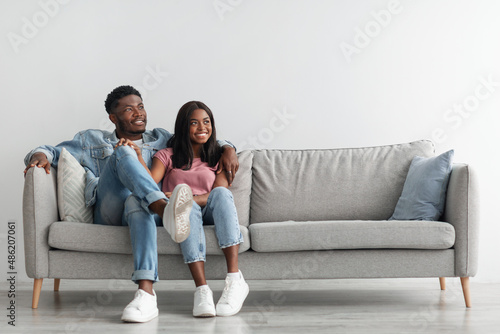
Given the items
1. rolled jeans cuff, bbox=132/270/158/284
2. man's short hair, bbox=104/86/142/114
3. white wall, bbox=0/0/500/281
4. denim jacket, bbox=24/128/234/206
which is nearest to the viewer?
rolled jeans cuff, bbox=132/270/158/284

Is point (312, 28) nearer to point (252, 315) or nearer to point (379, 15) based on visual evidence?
point (379, 15)

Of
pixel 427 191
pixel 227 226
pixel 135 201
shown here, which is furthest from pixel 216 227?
pixel 427 191

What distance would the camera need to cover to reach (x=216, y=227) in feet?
7.69

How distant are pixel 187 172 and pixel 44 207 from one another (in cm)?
68

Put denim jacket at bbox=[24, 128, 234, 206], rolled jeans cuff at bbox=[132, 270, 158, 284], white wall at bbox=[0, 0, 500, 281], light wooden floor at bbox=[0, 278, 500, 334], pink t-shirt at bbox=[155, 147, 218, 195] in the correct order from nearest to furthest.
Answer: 1. light wooden floor at bbox=[0, 278, 500, 334]
2. rolled jeans cuff at bbox=[132, 270, 158, 284]
3. pink t-shirt at bbox=[155, 147, 218, 195]
4. denim jacket at bbox=[24, 128, 234, 206]
5. white wall at bbox=[0, 0, 500, 281]

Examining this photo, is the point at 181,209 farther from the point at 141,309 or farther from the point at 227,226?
the point at 141,309

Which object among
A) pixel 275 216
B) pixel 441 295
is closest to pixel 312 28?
pixel 275 216

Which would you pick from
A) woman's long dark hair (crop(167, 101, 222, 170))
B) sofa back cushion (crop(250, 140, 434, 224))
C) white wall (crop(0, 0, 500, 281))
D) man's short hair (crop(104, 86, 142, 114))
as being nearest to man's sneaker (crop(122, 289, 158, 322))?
woman's long dark hair (crop(167, 101, 222, 170))

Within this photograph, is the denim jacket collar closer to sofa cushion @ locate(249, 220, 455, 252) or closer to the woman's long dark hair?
the woman's long dark hair

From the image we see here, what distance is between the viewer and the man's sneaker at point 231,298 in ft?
7.22

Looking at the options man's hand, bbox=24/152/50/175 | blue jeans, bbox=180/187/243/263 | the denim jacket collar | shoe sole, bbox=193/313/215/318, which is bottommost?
shoe sole, bbox=193/313/215/318

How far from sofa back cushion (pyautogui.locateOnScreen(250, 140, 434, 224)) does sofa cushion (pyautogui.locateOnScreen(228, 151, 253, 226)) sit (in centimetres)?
4

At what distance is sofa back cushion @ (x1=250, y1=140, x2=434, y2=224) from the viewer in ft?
9.47

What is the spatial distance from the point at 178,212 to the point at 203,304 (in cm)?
39
